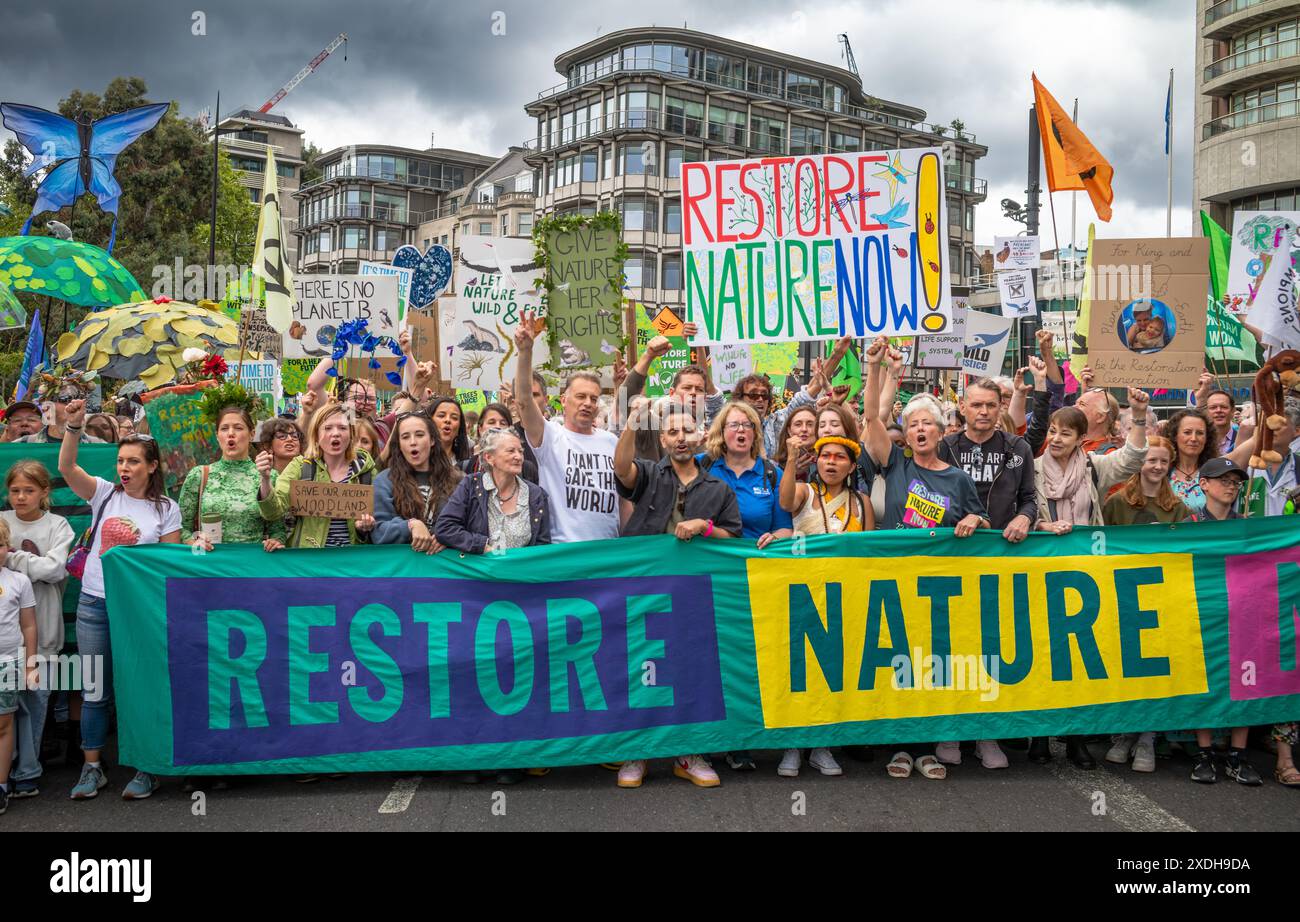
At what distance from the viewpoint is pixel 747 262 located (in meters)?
7.31

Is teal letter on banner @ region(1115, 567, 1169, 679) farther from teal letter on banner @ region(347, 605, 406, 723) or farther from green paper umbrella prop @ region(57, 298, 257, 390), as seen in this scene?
green paper umbrella prop @ region(57, 298, 257, 390)

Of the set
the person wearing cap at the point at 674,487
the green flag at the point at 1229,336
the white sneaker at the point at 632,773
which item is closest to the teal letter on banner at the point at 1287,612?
the person wearing cap at the point at 674,487

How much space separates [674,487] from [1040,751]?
2.35 metres

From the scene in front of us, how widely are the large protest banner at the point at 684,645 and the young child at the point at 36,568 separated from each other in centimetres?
32

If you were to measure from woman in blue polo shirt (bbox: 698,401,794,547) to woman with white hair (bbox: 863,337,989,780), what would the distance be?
0.56m

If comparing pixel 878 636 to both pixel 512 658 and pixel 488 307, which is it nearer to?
pixel 512 658

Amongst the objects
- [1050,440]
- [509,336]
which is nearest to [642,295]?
[509,336]

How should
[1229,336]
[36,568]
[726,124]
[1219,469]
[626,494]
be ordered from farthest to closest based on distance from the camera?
[726,124] < [1229,336] < [1219,469] < [626,494] < [36,568]

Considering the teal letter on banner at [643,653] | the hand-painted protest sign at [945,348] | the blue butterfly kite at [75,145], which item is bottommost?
the teal letter on banner at [643,653]

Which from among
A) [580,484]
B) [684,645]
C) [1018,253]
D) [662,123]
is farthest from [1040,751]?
[662,123]

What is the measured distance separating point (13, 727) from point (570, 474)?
112 inches

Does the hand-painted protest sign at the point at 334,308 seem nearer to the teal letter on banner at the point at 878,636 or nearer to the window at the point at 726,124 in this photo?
the teal letter on banner at the point at 878,636

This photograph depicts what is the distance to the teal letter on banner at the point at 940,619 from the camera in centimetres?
543

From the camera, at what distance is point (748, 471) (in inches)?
223
